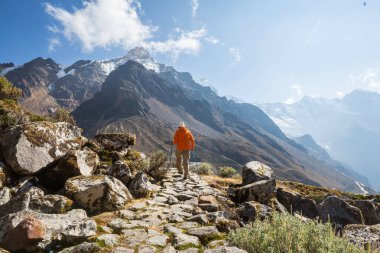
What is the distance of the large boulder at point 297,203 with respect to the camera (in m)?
14.6

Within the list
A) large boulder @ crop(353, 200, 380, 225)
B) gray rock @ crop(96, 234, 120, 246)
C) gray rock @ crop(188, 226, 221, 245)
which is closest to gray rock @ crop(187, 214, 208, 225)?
gray rock @ crop(188, 226, 221, 245)

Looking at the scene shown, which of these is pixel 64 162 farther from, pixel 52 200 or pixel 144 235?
pixel 144 235

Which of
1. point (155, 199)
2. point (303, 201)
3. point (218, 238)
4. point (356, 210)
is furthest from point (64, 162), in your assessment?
point (356, 210)

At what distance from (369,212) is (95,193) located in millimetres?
14556

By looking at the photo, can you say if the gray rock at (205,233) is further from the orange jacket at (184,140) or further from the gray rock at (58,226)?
the orange jacket at (184,140)

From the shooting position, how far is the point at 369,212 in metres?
16.8

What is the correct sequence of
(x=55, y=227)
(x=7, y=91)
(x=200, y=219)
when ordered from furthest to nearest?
1. (x=7, y=91)
2. (x=200, y=219)
3. (x=55, y=227)

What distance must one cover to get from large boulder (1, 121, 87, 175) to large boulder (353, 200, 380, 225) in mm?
14757

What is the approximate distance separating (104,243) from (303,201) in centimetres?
1113

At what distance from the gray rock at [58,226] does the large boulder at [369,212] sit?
48.0ft

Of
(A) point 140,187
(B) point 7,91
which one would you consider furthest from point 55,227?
(B) point 7,91

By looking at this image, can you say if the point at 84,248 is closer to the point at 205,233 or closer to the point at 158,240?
the point at 158,240

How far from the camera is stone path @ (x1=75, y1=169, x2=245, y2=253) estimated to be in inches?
255

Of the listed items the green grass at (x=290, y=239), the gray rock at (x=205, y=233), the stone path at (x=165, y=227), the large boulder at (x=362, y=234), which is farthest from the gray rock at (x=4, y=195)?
the large boulder at (x=362, y=234)
